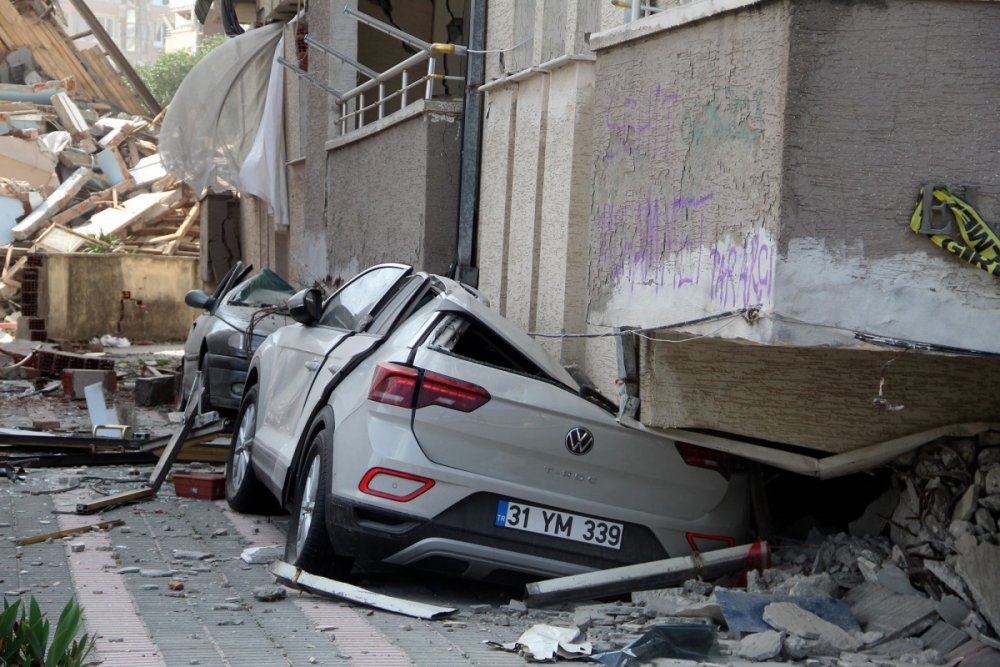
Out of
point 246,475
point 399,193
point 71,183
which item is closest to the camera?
point 246,475

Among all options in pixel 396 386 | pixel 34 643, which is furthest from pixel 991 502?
pixel 34 643

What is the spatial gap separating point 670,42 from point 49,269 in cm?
2086

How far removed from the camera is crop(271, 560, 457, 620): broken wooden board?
587 cm

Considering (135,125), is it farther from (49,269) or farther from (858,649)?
(858,649)

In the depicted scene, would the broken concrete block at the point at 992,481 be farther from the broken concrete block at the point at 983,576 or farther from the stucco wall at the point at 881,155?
the stucco wall at the point at 881,155

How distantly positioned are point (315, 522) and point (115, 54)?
36.1 meters

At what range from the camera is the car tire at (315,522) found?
20.0ft

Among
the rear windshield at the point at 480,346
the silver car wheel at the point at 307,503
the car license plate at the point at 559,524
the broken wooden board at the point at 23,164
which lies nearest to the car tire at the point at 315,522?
the silver car wheel at the point at 307,503

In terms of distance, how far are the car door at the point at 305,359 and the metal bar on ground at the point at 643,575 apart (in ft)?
5.06

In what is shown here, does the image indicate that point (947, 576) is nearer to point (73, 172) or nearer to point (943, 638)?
point (943, 638)

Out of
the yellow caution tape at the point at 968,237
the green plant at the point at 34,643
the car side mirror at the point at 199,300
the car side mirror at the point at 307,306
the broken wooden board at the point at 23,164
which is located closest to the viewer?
the green plant at the point at 34,643

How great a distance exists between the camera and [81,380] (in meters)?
16.8

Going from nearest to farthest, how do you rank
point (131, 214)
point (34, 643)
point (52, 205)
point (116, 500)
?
1. point (34, 643)
2. point (116, 500)
3. point (131, 214)
4. point (52, 205)

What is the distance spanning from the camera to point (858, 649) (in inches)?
214
